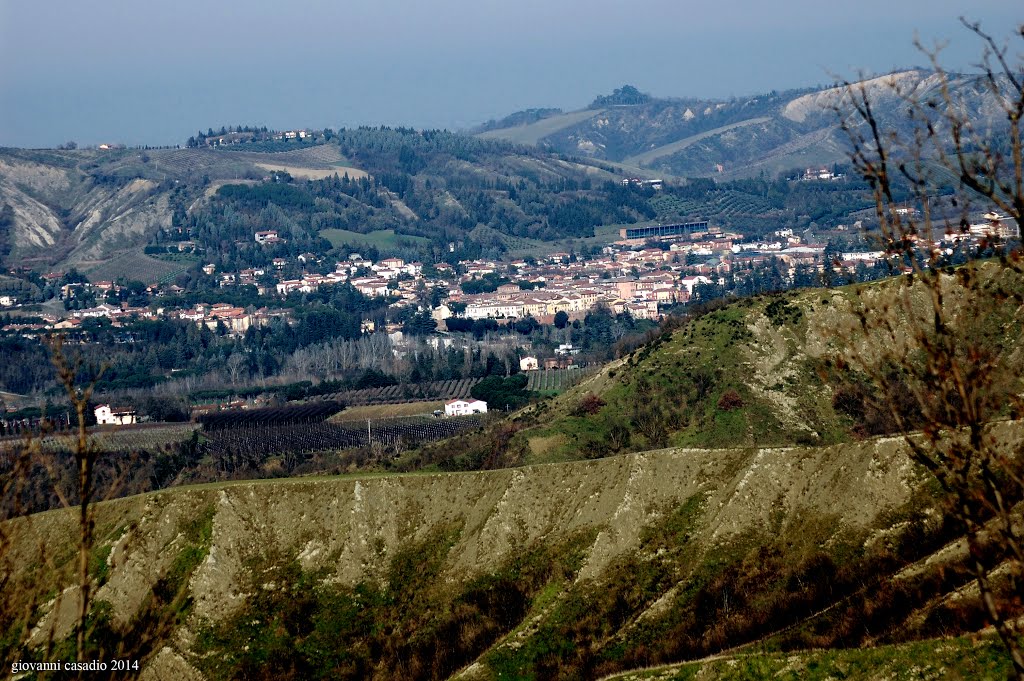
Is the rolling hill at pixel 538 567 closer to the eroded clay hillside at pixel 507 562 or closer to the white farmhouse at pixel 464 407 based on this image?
the eroded clay hillside at pixel 507 562

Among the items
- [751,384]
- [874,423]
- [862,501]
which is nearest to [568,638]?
[862,501]

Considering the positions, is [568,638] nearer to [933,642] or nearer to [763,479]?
[763,479]

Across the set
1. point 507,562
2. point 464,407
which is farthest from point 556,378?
point 507,562

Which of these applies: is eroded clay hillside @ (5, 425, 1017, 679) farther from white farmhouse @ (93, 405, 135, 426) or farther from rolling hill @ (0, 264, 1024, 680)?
white farmhouse @ (93, 405, 135, 426)

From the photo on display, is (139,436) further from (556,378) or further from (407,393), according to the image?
(556,378)

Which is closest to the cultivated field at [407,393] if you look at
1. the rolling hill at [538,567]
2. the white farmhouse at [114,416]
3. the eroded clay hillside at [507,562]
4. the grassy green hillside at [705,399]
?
the white farmhouse at [114,416]

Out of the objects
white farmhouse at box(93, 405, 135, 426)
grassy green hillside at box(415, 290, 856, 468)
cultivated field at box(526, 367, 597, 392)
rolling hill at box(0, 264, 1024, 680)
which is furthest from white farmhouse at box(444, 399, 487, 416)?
rolling hill at box(0, 264, 1024, 680)
